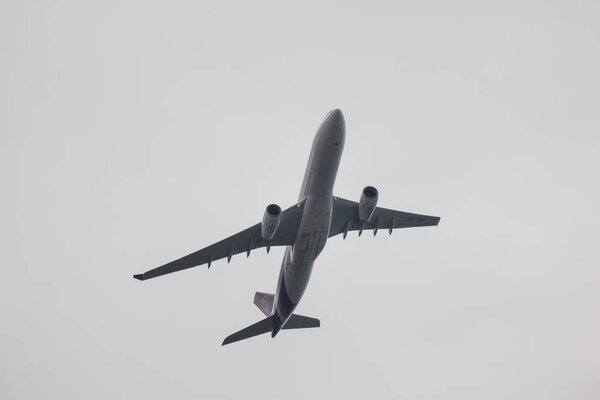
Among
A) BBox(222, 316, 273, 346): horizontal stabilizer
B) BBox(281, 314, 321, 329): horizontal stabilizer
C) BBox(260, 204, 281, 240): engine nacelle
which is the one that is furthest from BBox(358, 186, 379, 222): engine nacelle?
BBox(281, 314, 321, 329): horizontal stabilizer

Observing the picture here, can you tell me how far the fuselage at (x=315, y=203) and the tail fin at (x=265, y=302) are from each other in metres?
6.17

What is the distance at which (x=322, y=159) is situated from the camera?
28578mm

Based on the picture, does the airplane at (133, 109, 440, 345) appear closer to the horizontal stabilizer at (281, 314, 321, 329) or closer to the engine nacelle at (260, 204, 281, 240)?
the engine nacelle at (260, 204, 281, 240)

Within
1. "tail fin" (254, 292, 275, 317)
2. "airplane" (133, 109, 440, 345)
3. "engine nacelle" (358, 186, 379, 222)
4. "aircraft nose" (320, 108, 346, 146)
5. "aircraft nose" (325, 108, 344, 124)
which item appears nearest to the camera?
"aircraft nose" (320, 108, 346, 146)

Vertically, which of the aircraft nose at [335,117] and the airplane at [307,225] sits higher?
the aircraft nose at [335,117]

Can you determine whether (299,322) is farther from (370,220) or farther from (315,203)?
(315,203)

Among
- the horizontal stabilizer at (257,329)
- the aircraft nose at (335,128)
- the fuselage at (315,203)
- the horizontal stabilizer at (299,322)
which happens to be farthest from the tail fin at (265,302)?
the aircraft nose at (335,128)

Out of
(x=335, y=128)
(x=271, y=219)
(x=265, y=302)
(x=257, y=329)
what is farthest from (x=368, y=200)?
(x=265, y=302)

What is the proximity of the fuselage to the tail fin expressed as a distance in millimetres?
6172

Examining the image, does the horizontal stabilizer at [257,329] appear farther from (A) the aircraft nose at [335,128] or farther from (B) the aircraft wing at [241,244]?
(A) the aircraft nose at [335,128]

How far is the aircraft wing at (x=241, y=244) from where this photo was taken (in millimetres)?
31297

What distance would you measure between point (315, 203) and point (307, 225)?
1485mm

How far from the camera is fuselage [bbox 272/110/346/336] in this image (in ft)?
93.2

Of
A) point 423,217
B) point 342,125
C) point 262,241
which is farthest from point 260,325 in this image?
point 342,125
